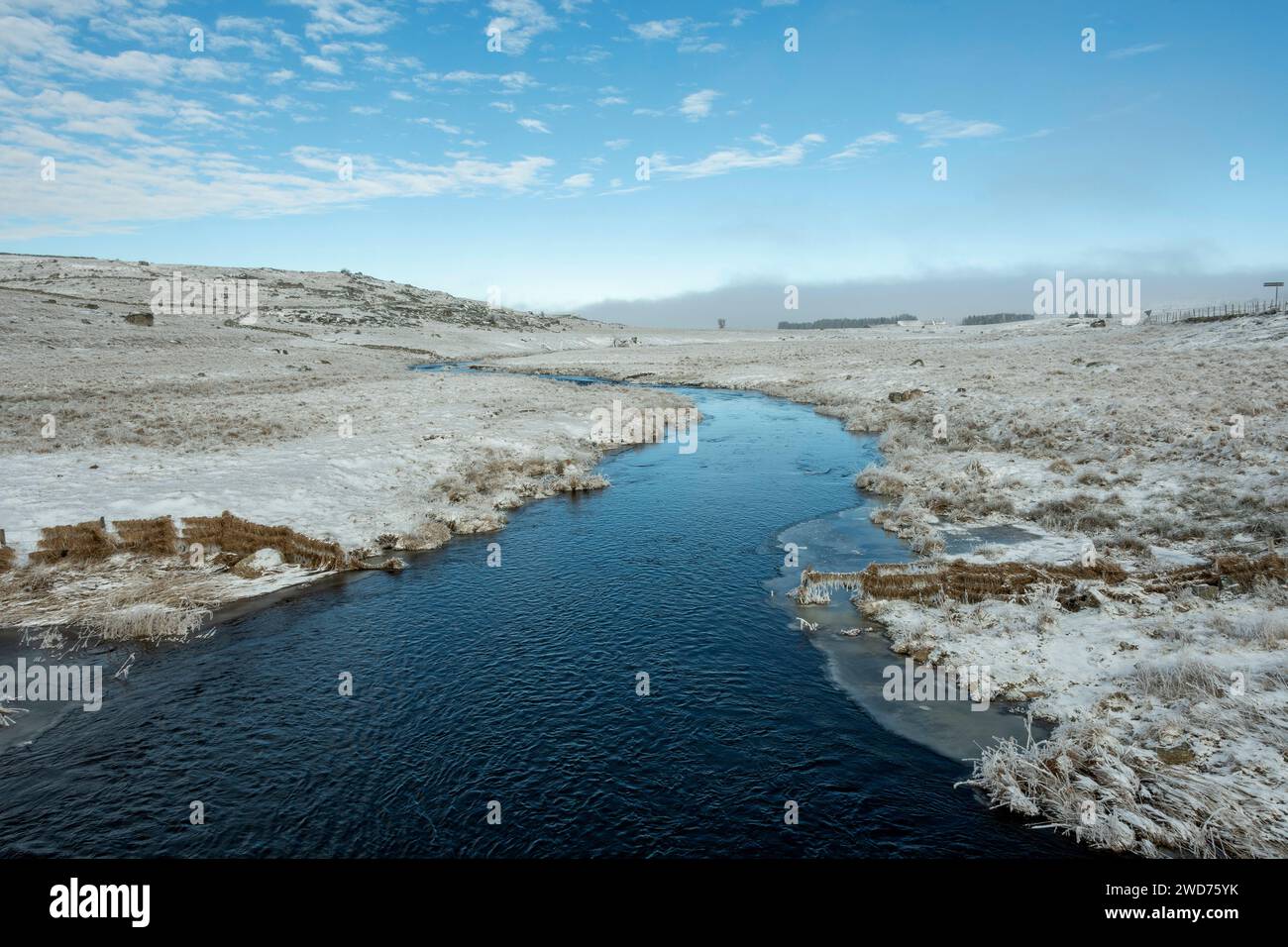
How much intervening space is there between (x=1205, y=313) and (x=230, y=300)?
164145 mm

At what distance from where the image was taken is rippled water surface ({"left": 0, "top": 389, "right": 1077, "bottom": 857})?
9.71m

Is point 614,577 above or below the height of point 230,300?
below

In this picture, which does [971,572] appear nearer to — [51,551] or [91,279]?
[51,551]

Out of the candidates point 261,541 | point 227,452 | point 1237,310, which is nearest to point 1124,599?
point 261,541

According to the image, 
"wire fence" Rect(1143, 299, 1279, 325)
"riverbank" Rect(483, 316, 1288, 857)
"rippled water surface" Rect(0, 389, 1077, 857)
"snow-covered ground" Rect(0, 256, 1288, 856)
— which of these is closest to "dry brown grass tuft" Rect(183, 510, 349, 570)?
"snow-covered ground" Rect(0, 256, 1288, 856)

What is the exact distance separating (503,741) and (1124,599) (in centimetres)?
1464

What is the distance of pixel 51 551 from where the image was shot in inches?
740

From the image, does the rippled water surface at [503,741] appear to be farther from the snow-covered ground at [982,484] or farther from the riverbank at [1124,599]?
the snow-covered ground at [982,484]

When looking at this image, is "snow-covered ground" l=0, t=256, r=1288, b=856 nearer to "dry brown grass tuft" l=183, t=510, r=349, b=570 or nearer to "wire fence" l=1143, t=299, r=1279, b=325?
"dry brown grass tuft" l=183, t=510, r=349, b=570

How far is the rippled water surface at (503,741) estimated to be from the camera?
31.9 ft

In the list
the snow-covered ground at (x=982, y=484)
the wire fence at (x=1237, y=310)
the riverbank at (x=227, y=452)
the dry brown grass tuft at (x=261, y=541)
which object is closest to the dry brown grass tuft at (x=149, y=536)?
the riverbank at (x=227, y=452)
